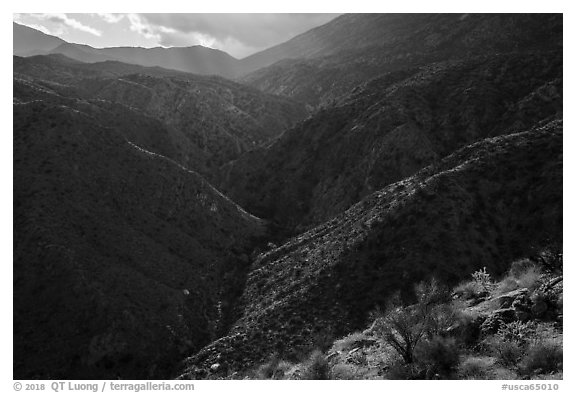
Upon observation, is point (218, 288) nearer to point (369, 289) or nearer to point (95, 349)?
point (95, 349)

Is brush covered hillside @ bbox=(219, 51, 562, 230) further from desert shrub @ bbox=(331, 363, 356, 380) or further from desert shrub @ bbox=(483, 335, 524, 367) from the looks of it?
desert shrub @ bbox=(483, 335, 524, 367)

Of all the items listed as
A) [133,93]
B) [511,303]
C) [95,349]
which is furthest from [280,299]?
[133,93]

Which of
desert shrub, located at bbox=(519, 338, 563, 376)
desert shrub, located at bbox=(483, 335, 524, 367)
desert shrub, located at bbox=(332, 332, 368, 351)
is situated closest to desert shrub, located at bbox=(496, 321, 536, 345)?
desert shrub, located at bbox=(483, 335, 524, 367)

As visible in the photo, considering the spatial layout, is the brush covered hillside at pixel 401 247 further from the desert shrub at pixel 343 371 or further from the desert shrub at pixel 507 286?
the desert shrub at pixel 507 286

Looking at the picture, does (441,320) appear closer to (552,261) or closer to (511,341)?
(511,341)

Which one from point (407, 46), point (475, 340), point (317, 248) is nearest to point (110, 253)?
point (317, 248)

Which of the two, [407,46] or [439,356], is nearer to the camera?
[439,356]
